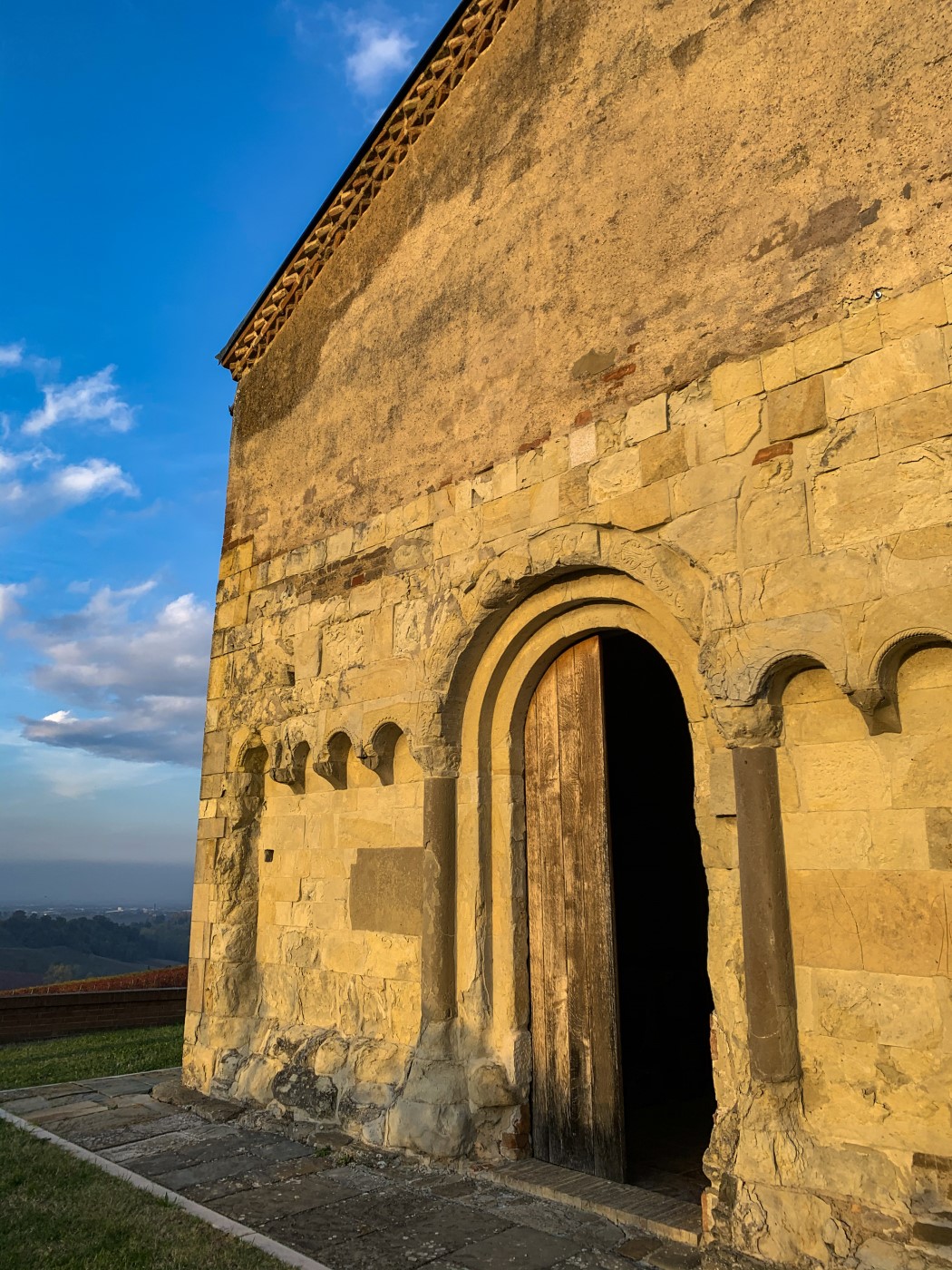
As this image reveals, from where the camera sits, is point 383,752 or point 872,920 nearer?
point 872,920

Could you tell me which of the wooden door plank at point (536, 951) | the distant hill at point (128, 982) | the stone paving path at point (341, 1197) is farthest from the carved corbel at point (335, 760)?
the distant hill at point (128, 982)

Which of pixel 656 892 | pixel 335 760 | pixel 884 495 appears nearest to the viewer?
pixel 884 495

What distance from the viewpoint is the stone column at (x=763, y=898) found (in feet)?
11.2

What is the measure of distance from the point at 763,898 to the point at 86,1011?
33.9 ft

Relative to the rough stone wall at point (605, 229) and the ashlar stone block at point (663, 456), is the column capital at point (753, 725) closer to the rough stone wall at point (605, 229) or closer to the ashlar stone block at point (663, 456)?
the ashlar stone block at point (663, 456)

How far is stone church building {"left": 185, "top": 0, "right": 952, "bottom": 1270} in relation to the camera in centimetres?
335

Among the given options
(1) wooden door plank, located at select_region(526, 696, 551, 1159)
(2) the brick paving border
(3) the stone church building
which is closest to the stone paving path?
Answer: (2) the brick paving border

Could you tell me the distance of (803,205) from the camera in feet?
12.9

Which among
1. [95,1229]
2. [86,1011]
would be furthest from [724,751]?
[86,1011]

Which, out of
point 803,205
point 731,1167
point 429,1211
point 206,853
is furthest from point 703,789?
point 206,853

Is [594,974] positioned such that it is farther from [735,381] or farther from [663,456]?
[735,381]

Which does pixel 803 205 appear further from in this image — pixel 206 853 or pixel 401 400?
pixel 206 853

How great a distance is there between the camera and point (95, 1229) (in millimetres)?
3836

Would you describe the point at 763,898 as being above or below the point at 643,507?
below
